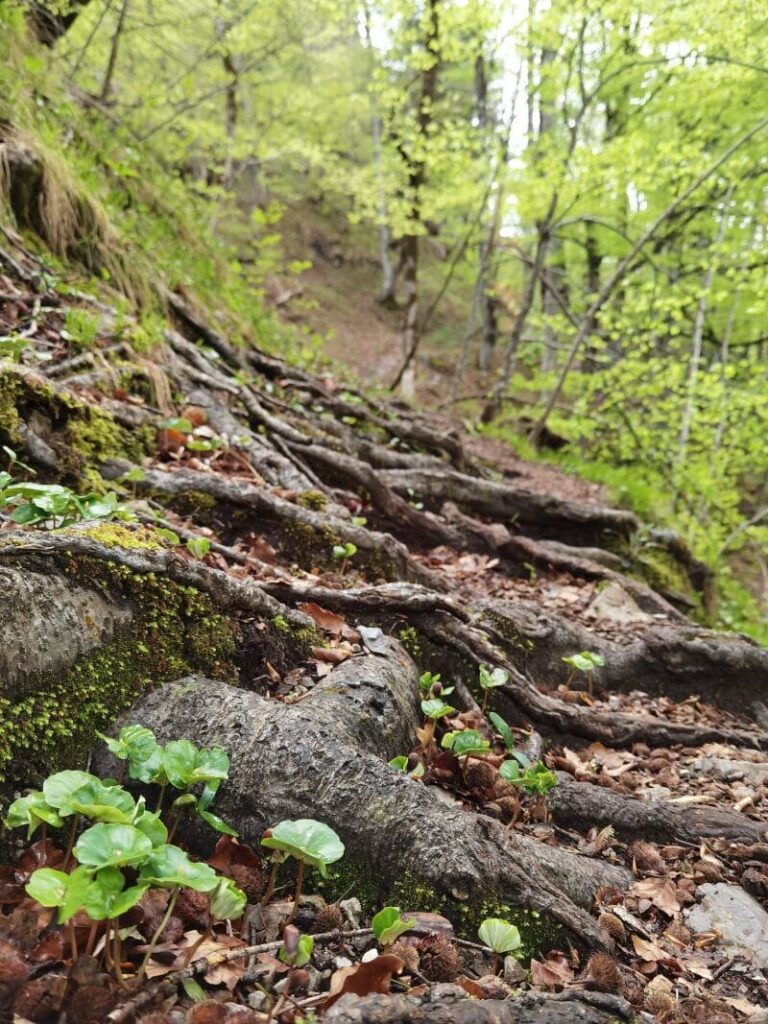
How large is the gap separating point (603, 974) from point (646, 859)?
910 millimetres

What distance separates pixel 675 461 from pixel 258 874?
10428 mm

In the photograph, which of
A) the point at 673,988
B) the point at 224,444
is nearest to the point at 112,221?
the point at 224,444

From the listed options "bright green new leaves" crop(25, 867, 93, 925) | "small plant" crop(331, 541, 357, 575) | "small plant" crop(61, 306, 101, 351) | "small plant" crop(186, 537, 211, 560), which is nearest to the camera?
"bright green new leaves" crop(25, 867, 93, 925)

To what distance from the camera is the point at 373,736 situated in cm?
230

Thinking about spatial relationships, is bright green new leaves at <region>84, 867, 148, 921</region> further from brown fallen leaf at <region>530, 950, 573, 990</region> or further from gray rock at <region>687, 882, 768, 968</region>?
gray rock at <region>687, 882, 768, 968</region>

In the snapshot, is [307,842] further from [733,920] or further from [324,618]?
[733,920]

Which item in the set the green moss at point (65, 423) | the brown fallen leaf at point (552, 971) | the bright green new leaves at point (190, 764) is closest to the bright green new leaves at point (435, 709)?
the brown fallen leaf at point (552, 971)

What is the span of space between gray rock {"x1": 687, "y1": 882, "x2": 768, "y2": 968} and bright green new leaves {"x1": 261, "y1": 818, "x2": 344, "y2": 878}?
1457mm

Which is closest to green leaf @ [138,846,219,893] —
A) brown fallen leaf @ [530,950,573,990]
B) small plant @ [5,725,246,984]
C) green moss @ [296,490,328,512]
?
small plant @ [5,725,246,984]

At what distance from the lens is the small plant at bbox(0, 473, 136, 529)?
2.12 m

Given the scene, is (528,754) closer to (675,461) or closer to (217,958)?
(217,958)

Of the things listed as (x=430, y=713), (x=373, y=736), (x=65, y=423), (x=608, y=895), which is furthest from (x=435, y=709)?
(x=65, y=423)

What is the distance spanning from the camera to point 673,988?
179 cm

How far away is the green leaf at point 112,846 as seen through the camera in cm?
127
